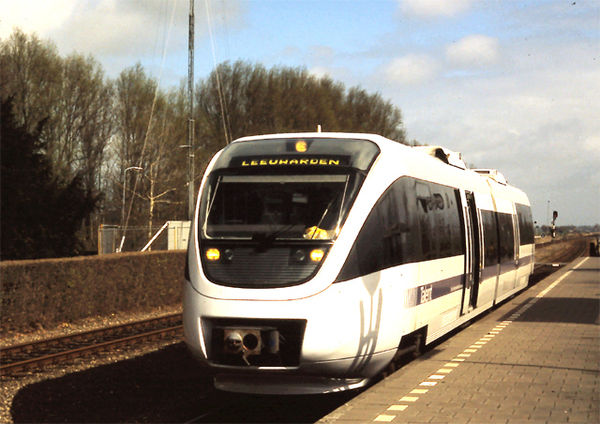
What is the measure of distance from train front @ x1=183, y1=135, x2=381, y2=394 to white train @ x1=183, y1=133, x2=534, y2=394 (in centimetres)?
1

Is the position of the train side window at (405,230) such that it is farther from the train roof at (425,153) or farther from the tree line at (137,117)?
the tree line at (137,117)

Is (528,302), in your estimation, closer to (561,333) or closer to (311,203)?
(561,333)

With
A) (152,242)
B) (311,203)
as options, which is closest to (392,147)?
(311,203)

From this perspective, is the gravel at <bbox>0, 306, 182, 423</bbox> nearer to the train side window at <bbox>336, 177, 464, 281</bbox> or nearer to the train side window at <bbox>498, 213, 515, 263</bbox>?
the train side window at <bbox>336, 177, 464, 281</bbox>

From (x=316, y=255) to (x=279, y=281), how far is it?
0.49 meters

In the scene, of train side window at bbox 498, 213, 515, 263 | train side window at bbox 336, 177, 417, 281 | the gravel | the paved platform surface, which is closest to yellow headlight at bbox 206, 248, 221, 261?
train side window at bbox 336, 177, 417, 281

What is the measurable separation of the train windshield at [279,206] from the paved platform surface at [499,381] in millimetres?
1934

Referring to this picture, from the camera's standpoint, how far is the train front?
971cm

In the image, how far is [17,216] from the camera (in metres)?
29.6

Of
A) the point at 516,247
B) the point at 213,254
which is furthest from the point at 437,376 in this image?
the point at 516,247

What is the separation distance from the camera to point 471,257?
16391 millimetres

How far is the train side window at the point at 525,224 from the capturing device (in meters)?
25.9

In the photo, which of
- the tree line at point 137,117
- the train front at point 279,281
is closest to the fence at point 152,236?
the tree line at point 137,117

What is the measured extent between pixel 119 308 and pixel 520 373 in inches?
553
